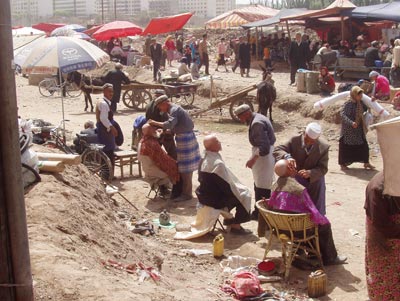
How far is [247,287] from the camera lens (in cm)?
614

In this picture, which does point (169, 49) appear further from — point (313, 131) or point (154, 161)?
point (313, 131)

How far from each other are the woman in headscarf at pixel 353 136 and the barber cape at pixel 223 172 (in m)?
4.25

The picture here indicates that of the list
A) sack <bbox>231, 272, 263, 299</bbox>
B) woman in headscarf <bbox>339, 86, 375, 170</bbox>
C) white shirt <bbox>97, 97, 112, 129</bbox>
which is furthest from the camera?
woman in headscarf <bbox>339, 86, 375, 170</bbox>

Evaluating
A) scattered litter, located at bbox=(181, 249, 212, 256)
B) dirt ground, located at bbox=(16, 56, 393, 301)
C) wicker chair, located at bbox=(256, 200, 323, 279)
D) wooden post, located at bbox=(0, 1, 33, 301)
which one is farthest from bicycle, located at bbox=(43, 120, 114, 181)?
wooden post, located at bbox=(0, 1, 33, 301)

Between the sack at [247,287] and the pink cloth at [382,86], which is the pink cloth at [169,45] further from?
the sack at [247,287]

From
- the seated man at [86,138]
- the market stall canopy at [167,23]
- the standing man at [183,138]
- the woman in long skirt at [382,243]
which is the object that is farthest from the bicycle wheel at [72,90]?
the woman in long skirt at [382,243]

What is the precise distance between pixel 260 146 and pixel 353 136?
13.8 feet

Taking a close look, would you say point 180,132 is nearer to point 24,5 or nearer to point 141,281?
point 141,281

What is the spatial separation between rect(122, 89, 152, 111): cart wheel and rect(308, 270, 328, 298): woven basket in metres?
14.1

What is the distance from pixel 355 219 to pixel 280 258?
2.37 m

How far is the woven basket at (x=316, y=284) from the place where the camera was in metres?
6.39

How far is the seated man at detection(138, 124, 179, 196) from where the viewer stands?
9.78 m

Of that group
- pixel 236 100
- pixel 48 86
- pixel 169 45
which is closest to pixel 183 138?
pixel 236 100

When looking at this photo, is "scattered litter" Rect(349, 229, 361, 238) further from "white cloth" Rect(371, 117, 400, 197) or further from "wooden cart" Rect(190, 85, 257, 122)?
"wooden cart" Rect(190, 85, 257, 122)
